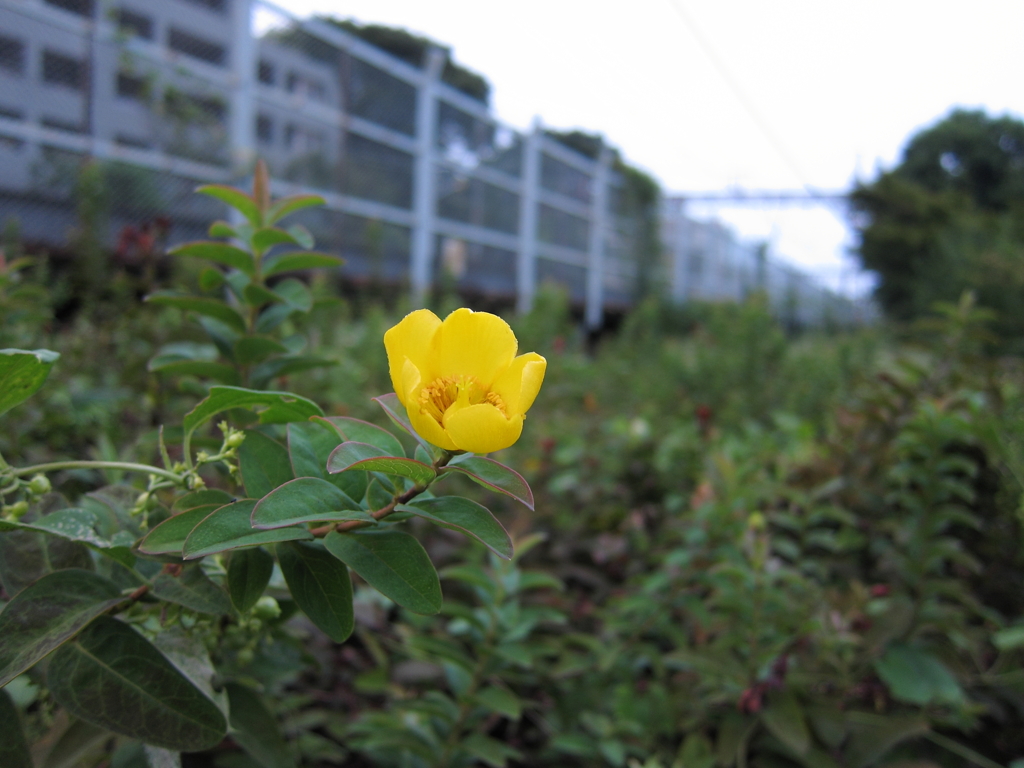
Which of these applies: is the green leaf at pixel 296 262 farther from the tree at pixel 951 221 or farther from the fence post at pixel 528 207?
the fence post at pixel 528 207

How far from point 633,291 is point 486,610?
628 inches

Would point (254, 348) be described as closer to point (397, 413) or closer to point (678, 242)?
point (397, 413)

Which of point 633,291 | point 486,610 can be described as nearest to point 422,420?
point 486,610

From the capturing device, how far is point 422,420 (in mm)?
442

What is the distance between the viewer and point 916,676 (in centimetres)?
113

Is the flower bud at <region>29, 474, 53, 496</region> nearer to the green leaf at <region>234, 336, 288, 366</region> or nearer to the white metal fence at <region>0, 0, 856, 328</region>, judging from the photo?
the green leaf at <region>234, 336, 288, 366</region>

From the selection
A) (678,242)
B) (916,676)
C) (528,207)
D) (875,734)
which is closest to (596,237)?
(528,207)

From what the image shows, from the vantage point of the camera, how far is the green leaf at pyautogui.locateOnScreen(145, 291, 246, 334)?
792mm

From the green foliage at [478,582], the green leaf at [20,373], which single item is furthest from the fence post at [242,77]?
the green leaf at [20,373]

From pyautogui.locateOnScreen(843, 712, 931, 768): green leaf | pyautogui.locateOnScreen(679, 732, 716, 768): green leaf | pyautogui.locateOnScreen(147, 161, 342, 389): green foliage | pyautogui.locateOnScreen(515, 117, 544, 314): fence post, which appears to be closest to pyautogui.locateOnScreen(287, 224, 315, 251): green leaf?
pyautogui.locateOnScreen(147, 161, 342, 389): green foliage

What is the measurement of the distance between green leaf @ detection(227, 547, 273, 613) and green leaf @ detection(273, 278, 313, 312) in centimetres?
38

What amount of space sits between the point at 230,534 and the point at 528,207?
485 inches

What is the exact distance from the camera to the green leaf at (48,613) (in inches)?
18.4

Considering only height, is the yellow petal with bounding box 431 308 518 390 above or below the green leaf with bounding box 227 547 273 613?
above
